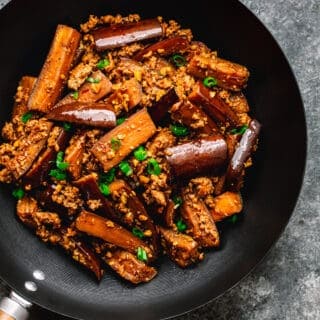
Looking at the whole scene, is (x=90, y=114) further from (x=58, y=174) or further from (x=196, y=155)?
(x=196, y=155)

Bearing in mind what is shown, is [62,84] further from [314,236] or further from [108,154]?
[314,236]

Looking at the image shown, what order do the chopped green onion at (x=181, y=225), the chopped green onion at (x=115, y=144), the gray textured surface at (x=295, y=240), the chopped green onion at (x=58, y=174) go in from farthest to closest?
1. the gray textured surface at (x=295, y=240)
2. the chopped green onion at (x=181, y=225)
3. the chopped green onion at (x=58, y=174)
4. the chopped green onion at (x=115, y=144)

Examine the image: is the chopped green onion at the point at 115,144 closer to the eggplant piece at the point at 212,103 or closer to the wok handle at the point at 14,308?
the eggplant piece at the point at 212,103

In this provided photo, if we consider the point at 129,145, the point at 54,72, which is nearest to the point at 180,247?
the point at 129,145

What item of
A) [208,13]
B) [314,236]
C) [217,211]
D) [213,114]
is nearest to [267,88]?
[213,114]

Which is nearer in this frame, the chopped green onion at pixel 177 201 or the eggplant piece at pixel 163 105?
the eggplant piece at pixel 163 105

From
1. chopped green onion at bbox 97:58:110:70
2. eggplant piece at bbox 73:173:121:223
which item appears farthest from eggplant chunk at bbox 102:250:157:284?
chopped green onion at bbox 97:58:110:70

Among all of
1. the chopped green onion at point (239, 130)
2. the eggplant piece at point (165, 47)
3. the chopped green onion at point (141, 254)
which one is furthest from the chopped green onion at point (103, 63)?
the chopped green onion at point (141, 254)

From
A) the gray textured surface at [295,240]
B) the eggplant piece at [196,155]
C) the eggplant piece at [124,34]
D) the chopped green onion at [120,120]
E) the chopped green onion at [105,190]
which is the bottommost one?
the gray textured surface at [295,240]
